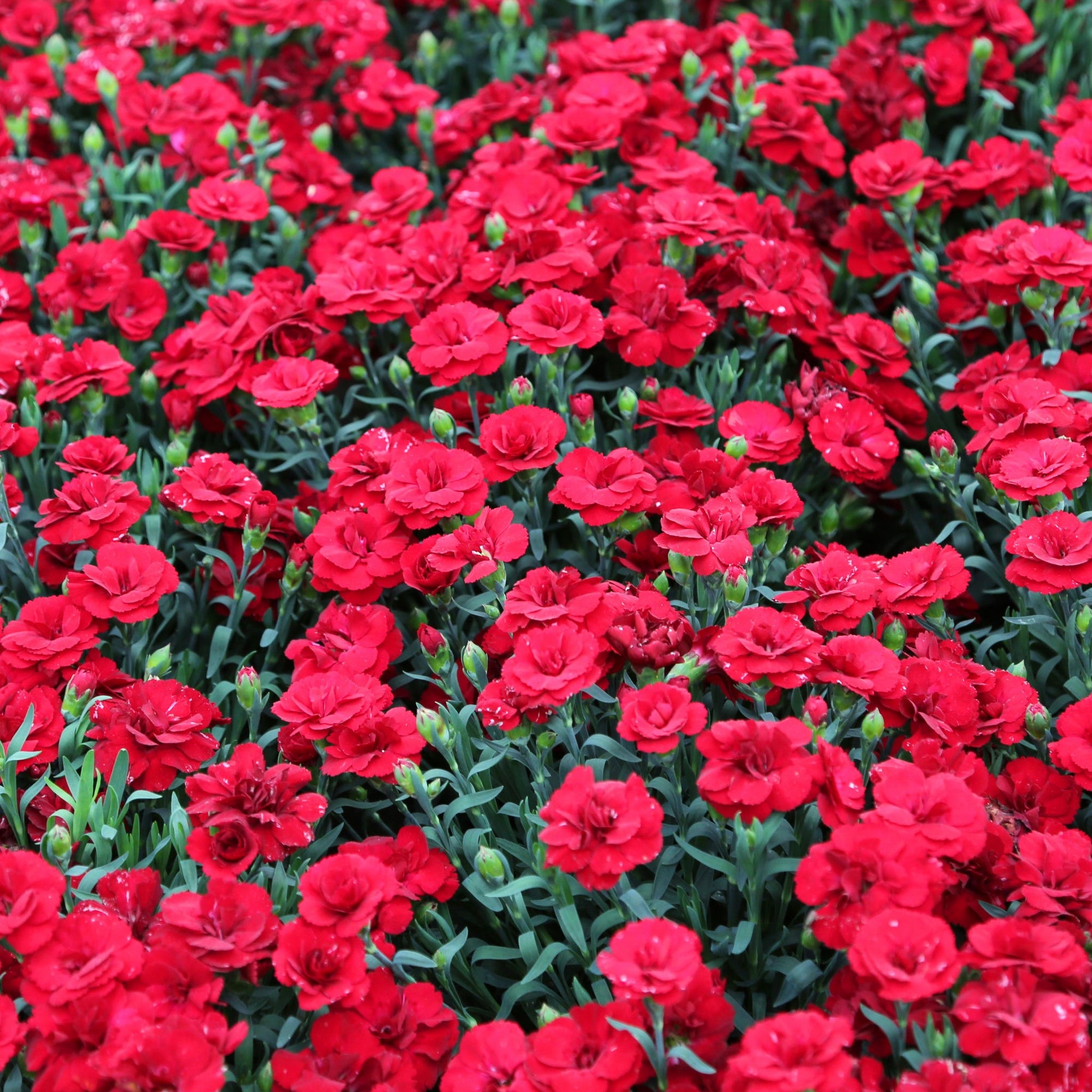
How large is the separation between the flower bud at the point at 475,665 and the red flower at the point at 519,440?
342 millimetres

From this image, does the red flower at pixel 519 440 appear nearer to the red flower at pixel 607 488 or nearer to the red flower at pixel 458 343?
the red flower at pixel 607 488

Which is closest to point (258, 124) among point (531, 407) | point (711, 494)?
point (531, 407)

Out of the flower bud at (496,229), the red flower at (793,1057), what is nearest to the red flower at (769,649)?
the red flower at (793,1057)

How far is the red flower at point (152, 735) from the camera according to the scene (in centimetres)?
202

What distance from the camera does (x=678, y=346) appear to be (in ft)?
8.37

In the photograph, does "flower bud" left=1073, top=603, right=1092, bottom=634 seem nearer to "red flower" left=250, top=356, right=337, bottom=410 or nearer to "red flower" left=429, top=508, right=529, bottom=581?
"red flower" left=429, top=508, right=529, bottom=581

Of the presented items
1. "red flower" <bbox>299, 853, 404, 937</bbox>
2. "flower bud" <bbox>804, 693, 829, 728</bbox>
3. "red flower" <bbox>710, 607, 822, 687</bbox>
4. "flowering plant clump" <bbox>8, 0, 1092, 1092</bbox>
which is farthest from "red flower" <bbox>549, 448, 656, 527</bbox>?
"red flower" <bbox>299, 853, 404, 937</bbox>

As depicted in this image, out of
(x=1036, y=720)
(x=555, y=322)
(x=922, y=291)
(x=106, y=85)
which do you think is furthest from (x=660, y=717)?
(x=106, y=85)

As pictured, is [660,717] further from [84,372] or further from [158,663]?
[84,372]

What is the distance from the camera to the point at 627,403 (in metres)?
2.47

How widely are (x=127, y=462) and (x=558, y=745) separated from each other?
1021 mm

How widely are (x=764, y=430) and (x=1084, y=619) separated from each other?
2.29 ft

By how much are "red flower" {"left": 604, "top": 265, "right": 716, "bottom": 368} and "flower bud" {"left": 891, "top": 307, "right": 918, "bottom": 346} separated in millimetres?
406

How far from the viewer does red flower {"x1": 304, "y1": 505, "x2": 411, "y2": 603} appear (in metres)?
2.17
